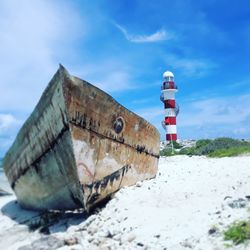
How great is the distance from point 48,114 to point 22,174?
297cm

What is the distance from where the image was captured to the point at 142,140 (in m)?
8.45

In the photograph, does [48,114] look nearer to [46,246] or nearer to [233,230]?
[46,246]

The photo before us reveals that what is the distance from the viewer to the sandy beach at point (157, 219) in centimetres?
470

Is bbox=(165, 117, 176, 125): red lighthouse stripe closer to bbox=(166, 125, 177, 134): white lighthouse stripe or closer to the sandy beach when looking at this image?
bbox=(166, 125, 177, 134): white lighthouse stripe

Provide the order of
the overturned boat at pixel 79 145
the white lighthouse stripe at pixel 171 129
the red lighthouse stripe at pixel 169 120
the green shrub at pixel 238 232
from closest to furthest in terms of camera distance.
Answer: the green shrub at pixel 238 232 → the overturned boat at pixel 79 145 → the red lighthouse stripe at pixel 169 120 → the white lighthouse stripe at pixel 171 129

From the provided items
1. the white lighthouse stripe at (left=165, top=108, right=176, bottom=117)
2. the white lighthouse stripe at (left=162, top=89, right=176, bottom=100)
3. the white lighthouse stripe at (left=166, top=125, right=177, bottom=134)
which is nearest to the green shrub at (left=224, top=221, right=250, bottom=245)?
the white lighthouse stripe at (left=166, top=125, right=177, bottom=134)

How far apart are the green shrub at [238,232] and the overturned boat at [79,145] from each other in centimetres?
284

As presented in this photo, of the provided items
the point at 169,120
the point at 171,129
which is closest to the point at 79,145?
the point at 169,120

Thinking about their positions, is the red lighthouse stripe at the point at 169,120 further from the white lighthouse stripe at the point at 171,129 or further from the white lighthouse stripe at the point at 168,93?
the white lighthouse stripe at the point at 168,93

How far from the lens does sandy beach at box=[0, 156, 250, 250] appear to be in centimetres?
470

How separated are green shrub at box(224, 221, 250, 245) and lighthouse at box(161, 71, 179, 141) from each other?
2248 cm

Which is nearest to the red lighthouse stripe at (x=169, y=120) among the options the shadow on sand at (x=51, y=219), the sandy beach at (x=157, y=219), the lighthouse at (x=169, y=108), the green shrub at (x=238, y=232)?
the lighthouse at (x=169, y=108)

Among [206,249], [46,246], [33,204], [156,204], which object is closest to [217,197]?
[156,204]

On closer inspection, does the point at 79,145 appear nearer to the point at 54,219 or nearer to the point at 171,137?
the point at 54,219
